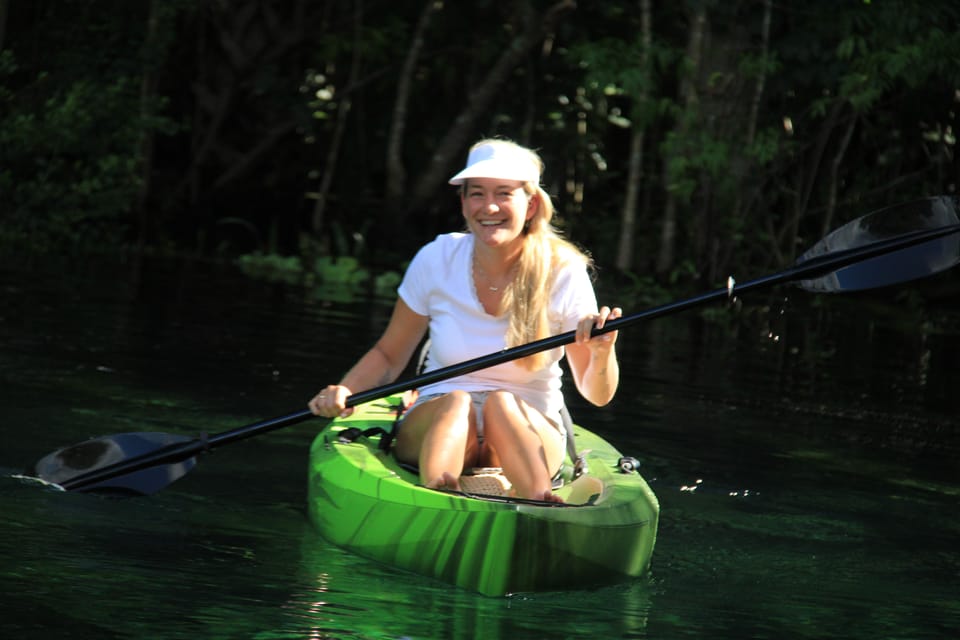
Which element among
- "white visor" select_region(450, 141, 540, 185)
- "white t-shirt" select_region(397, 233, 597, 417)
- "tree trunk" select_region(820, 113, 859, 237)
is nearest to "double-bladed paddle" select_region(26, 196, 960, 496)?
"white t-shirt" select_region(397, 233, 597, 417)

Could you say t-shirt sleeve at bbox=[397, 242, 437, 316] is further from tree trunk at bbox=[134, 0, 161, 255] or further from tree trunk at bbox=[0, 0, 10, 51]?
tree trunk at bbox=[0, 0, 10, 51]

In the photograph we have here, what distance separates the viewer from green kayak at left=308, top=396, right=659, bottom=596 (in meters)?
3.91

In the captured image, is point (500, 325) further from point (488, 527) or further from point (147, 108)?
point (147, 108)

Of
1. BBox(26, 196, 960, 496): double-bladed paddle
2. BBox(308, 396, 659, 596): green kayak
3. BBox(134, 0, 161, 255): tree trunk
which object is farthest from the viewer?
BBox(134, 0, 161, 255): tree trunk

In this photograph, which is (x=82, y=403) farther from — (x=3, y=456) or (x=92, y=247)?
(x=92, y=247)

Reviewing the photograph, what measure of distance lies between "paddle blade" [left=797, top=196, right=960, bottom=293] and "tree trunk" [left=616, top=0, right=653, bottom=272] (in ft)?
33.0

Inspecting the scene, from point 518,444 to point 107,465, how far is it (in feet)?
5.09

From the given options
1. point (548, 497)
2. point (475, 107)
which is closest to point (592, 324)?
point (548, 497)

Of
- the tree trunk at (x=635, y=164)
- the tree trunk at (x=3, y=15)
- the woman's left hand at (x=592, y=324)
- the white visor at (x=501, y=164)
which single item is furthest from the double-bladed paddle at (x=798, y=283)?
the tree trunk at (x=635, y=164)

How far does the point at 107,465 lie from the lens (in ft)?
16.5

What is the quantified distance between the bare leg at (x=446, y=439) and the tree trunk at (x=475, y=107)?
12.5m

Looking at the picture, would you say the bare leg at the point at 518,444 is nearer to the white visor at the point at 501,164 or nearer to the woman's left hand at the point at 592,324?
the woman's left hand at the point at 592,324

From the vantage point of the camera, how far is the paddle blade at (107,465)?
4957 mm

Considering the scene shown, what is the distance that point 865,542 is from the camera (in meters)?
5.06
